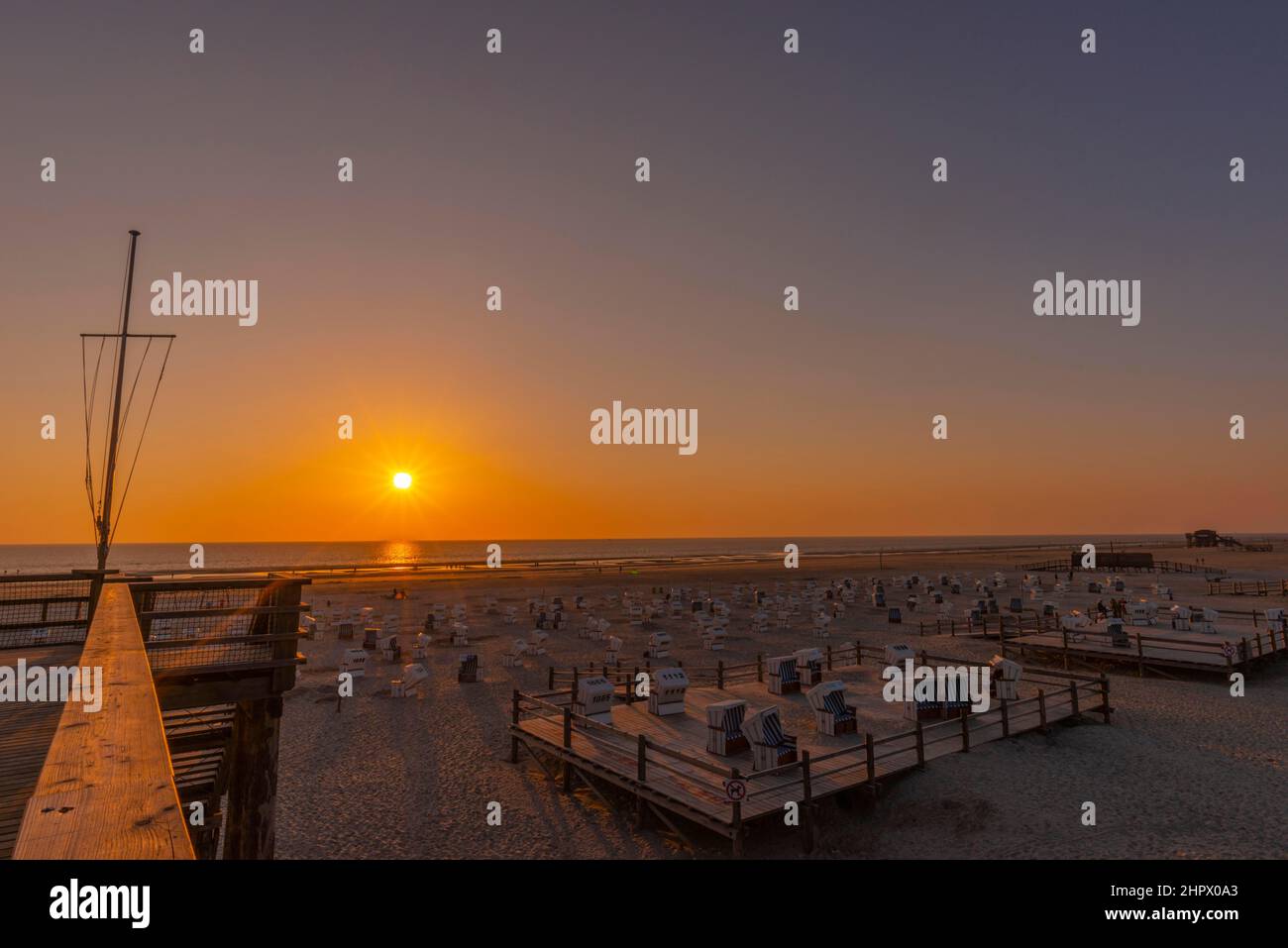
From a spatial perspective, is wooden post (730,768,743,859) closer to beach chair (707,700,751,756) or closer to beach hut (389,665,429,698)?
beach chair (707,700,751,756)

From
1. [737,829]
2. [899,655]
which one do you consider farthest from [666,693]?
[899,655]

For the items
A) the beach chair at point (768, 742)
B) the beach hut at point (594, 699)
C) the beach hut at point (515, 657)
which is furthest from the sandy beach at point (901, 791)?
the beach hut at point (515, 657)

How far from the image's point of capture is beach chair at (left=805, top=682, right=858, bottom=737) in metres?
18.7

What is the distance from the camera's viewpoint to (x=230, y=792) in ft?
38.0

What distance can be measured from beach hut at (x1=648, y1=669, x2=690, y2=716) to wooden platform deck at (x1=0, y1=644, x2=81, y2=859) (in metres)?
15.2

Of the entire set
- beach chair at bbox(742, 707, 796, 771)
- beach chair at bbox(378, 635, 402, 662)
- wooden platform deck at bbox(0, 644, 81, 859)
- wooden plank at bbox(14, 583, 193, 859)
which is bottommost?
beach chair at bbox(378, 635, 402, 662)

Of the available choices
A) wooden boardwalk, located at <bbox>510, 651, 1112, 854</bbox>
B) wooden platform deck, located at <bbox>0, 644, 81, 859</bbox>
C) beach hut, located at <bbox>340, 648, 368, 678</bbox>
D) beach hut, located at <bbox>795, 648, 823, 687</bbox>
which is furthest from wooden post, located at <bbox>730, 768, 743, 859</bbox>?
beach hut, located at <bbox>340, 648, 368, 678</bbox>

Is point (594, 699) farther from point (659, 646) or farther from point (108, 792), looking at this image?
point (108, 792)

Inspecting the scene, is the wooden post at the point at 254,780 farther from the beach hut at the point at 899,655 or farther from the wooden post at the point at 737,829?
the beach hut at the point at 899,655

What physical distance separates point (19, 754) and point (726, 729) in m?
14.0

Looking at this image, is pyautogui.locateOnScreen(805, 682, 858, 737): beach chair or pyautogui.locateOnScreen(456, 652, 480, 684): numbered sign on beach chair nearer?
pyautogui.locateOnScreen(805, 682, 858, 737): beach chair

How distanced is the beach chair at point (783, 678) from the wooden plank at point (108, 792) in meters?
22.0

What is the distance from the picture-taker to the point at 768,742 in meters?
15.5
